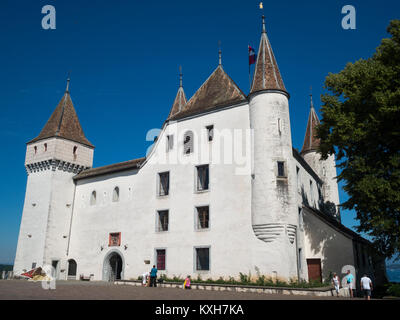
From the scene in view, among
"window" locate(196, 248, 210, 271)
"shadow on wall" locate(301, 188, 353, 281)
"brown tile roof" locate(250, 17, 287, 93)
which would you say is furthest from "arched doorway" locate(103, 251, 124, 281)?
"brown tile roof" locate(250, 17, 287, 93)

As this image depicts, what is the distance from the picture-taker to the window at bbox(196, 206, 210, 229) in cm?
2644

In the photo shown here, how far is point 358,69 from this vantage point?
2220 cm

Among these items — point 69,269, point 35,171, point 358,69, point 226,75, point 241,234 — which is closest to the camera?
point 358,69

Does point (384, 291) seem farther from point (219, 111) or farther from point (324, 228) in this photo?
point (219, 111)

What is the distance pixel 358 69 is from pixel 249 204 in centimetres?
1105

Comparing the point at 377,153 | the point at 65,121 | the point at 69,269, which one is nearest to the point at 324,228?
the point at 377,153

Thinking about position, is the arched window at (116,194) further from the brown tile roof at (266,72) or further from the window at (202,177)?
the brown tile roof at (266,72)

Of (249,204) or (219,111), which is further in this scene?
(219,111)

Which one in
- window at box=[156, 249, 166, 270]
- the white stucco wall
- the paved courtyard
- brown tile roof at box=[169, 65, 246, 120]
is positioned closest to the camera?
the paved courtyard

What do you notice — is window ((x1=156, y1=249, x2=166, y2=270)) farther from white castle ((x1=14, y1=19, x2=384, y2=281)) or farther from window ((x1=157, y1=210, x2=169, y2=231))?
window ((x1=157, y1=210, x2=169, y2=231))

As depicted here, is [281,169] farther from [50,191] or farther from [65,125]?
[65,125]

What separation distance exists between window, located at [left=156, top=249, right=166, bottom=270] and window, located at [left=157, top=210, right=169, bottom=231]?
1706 millimetres

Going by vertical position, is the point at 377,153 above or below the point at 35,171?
below

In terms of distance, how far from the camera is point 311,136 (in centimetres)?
4178
